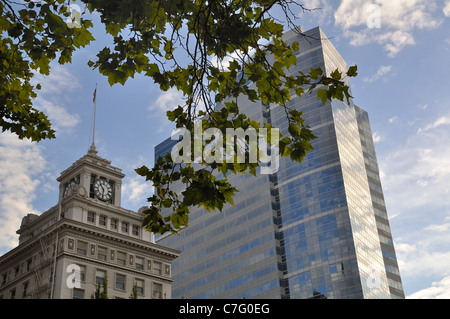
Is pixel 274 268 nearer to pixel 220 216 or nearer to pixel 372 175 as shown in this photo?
pixel 220 216

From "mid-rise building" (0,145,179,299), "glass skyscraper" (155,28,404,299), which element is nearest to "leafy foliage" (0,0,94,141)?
"mid-rise building" (0,145,179,299)

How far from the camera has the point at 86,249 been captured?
65.2m

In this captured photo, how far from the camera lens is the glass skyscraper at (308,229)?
10294 centimetres

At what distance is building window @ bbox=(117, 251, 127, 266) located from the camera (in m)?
68.2

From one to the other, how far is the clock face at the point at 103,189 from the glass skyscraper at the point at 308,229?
4503cm

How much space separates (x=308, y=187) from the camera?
10950 centimetres

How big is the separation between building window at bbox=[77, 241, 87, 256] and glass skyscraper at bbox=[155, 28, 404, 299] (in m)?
49.5

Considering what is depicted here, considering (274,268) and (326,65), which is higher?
(326,65)

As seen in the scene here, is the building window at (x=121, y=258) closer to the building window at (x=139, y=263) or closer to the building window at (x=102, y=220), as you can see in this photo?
the building window at (x=139, y=263)

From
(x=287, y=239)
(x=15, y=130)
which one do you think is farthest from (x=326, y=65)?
(x=15, y=130)

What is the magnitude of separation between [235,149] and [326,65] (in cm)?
11382

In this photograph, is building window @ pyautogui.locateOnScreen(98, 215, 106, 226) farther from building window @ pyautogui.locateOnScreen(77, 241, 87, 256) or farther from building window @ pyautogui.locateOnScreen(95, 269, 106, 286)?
building window @ pyautogui.locateOnScreen(95, 269, 106, 286)
